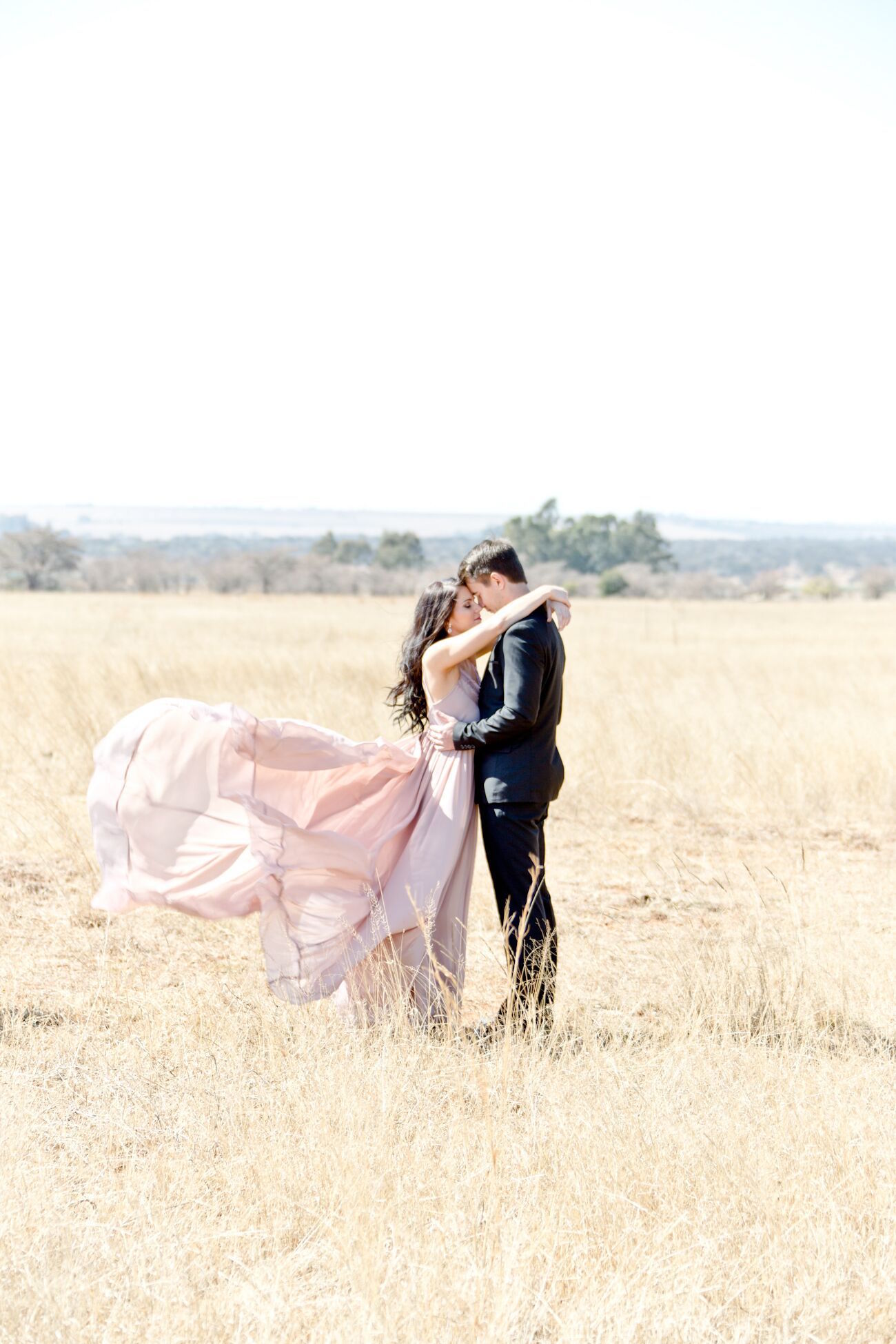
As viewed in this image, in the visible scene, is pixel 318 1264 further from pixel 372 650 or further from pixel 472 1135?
pixel 372 650

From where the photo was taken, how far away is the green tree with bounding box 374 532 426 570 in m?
83.2

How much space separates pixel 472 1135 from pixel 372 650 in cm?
1525

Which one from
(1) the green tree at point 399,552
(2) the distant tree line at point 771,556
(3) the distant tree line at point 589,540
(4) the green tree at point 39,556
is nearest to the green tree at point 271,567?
(4) the green tree at point 39,556

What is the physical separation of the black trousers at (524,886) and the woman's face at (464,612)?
677 millimetres

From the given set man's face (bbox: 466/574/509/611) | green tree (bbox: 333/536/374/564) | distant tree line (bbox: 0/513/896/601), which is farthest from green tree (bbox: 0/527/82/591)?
man's face (bbox: 466/574/509/611)

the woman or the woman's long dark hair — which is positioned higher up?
the woman's long dark hair

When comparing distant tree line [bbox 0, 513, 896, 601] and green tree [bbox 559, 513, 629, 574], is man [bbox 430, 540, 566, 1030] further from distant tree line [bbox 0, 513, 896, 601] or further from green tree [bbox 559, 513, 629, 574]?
green tree [bbox 559, 513, 629, 574]

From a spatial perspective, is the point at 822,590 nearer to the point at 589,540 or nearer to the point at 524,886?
the point at 589,540

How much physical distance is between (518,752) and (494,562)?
27.4 inches

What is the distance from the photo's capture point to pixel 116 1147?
3592 millimetres

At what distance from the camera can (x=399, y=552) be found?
279 feet

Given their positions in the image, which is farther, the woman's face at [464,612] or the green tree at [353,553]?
the green tree at [353,553]

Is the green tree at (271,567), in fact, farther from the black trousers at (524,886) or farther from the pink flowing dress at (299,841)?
the black trousers at (524,886)

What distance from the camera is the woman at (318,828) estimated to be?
14.2 feet
